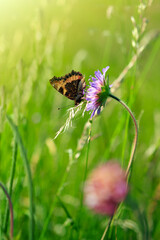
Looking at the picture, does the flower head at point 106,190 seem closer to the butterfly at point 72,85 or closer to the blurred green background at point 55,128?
the blurred green background at point 55,128

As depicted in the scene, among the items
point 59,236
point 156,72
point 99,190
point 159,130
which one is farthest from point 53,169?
point 156,72

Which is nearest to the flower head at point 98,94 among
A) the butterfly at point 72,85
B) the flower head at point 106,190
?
the butterfly at point 72,85

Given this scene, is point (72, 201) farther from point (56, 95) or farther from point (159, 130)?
point (56, 95)

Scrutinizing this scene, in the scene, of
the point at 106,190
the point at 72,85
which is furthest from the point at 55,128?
the point at 106,190

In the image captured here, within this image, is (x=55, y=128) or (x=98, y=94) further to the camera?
(x=55, y=128)

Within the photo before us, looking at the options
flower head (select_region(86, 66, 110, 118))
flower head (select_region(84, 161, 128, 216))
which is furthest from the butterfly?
flower head (select_region(84, 161, 128, 216))

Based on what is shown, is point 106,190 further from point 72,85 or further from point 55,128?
point 55,128
